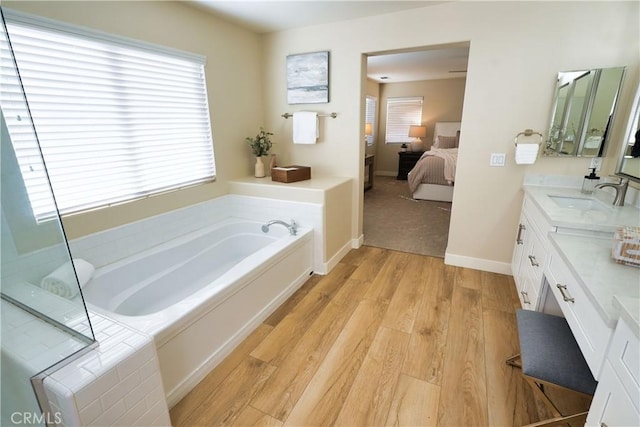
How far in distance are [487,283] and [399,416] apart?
1695 mm

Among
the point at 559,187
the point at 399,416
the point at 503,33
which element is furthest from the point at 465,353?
the point at 503,33

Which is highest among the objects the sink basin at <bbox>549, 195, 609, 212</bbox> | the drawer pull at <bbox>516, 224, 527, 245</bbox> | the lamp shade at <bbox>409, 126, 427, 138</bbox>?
the lamp shade at <bbox>409, 126, 427, 138</bbox>

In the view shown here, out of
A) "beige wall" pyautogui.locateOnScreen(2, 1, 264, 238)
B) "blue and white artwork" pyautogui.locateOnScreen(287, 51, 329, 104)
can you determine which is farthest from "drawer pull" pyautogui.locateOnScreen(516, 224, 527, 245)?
"beige wall" pyautogui.locateOnScreen(2, 1, 264, 238)

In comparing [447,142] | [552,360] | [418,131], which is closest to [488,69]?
[552,360]

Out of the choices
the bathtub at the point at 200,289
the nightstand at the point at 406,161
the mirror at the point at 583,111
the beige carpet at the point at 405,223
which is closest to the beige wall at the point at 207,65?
the bathtub at the point at 200,289

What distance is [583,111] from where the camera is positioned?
2.29 m

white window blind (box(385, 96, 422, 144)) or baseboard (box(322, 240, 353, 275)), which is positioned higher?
white window blind (box(385, 96, 422, 144))

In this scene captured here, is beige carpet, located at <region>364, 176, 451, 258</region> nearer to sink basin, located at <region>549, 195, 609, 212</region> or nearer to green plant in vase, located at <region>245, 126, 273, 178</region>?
sink basin, located at <region>549, 195, 609, 212</region>

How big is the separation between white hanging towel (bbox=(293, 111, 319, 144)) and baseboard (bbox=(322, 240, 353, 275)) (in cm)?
120

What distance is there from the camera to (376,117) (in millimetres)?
7887

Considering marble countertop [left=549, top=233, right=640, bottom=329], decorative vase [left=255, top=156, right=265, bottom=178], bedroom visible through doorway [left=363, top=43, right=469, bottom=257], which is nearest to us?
marble countertop [left=549, top=233, right=640, bottom=329]

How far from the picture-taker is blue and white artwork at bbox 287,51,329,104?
3.11 m
